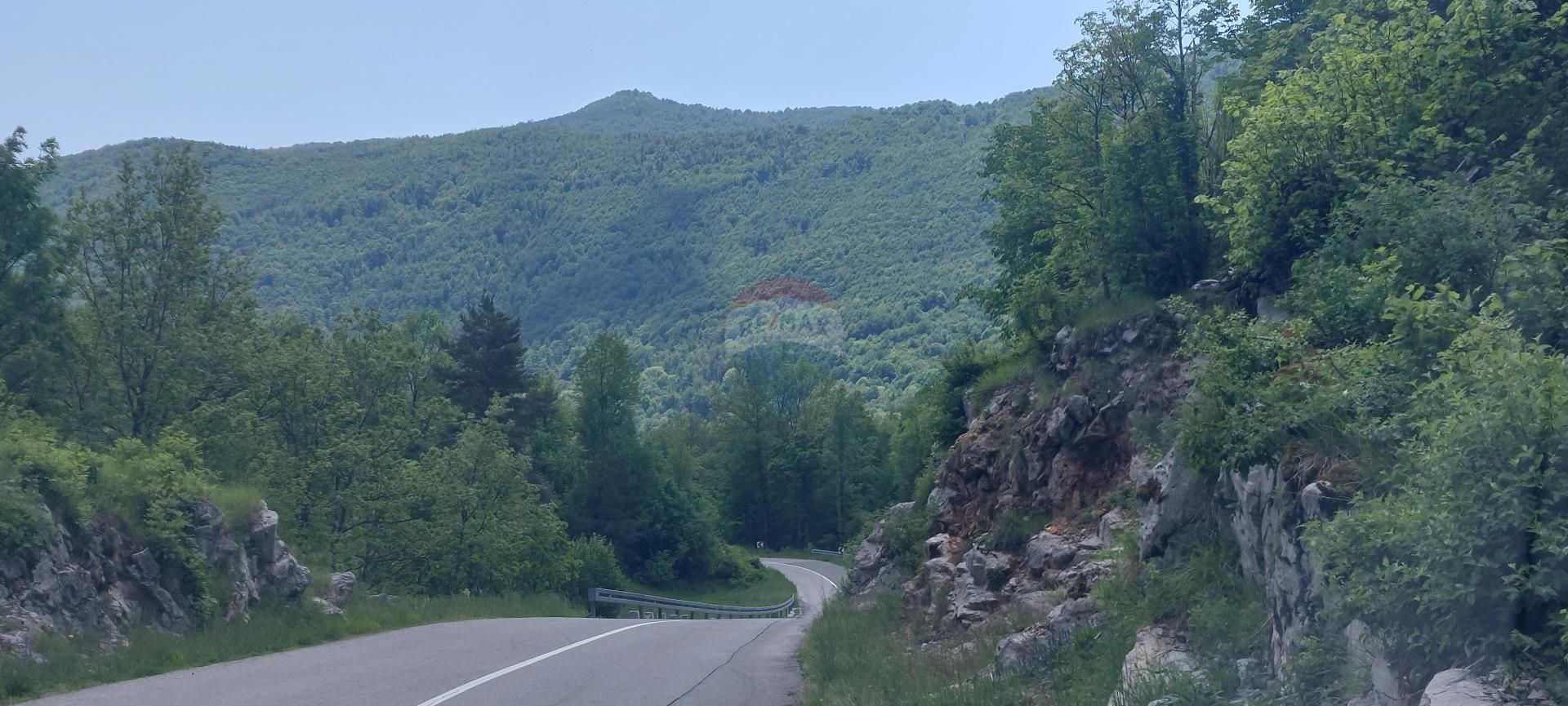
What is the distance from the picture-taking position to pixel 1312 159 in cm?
1291

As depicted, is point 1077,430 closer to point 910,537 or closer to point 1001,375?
point 1001,375

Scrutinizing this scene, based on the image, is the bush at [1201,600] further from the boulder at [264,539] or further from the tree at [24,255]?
the tree at [24,255]

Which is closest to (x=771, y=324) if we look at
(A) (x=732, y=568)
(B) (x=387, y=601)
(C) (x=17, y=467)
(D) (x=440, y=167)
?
(A) (x=732, y=568)

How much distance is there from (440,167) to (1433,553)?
170483 mm

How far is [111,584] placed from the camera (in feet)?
50.6

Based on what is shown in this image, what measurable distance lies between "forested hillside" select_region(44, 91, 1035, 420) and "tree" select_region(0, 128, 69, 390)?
53.0 metres

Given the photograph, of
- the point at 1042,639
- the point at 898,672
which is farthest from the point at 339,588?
the point at 1042,639

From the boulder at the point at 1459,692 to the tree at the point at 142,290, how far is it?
28.4 metres

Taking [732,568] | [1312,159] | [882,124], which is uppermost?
[882,124]

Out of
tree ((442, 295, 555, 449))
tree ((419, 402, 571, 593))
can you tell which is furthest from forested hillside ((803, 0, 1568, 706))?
tree ((442, 295, 555, 449))

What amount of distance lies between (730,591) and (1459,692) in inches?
2712

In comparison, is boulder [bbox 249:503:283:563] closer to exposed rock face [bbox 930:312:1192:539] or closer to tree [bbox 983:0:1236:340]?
exposed rock face [bbox 930:312:1192:539]

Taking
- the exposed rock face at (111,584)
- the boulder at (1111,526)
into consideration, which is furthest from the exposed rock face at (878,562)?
the exposed rock face at (111,584)

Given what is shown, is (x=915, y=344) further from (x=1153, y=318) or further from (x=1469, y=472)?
(x=1469, y=472)
